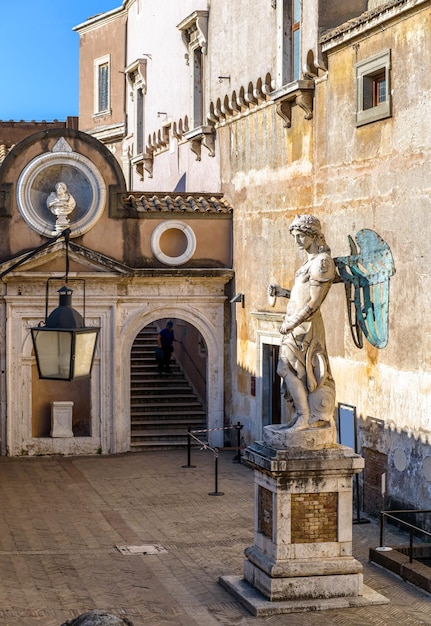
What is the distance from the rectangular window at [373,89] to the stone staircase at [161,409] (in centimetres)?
829

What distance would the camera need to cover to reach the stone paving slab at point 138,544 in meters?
12.0

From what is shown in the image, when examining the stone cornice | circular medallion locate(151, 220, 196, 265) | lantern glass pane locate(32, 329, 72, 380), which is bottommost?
lantern glass pane locate(32, 329, 72, 380)

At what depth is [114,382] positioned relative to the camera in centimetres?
2214

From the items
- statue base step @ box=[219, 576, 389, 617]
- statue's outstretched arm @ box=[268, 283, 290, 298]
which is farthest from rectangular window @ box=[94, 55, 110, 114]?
statue base step @ box=[219, 576, 389, 617]

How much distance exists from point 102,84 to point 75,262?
1450 cm

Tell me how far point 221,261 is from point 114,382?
10.3 ft

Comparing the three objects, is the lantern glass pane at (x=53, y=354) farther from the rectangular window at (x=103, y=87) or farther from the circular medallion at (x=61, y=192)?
the rectangular window at (x=103, y=87)

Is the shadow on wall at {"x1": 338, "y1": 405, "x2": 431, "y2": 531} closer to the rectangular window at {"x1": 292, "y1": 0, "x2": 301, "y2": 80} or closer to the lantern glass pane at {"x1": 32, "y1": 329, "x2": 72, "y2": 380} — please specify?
the lantern glass pane at {"x1": 32, "y1": 329, "x2": 72, "y2": 380}

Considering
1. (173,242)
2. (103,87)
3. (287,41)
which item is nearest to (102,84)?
(103,87)

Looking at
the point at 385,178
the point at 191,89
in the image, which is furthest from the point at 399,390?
the point at 191,89

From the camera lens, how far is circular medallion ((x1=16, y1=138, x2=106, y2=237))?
21.8 m

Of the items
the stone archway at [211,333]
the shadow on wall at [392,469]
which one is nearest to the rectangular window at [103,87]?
the stone archway at [211,333]

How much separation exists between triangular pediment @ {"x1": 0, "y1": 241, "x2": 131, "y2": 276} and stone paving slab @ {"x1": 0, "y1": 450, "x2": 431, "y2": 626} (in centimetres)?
348

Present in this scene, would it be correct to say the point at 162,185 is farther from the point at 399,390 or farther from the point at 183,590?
the point at 183,590
